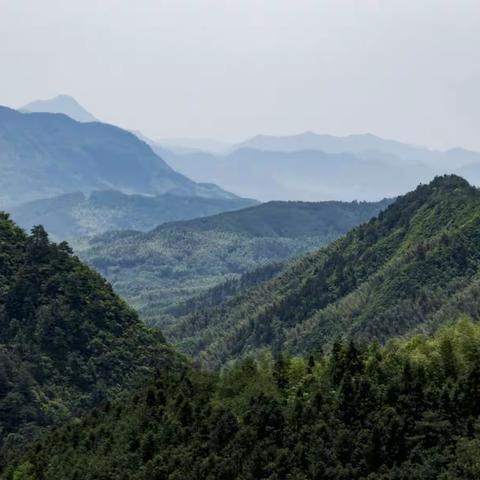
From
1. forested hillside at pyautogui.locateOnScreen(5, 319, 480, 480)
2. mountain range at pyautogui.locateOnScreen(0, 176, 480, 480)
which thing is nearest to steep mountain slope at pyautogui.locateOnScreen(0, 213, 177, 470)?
mountain range at pyautogui.locateOnScreen(0, 176, 480, 480)

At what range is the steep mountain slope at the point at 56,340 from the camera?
11431 cm

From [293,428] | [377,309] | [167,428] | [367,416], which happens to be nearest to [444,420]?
[367,416]

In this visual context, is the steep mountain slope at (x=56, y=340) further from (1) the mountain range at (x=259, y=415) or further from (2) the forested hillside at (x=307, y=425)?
(2) the forested hillside at (x=307, y=425)

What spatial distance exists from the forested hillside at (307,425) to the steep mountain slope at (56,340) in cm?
3326

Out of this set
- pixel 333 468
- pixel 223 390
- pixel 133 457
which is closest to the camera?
pixel 333 468

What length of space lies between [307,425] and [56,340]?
6934cm

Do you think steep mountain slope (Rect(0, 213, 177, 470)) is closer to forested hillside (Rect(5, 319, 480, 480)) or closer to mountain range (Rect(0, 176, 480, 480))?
mountain range (Rect(0, 176, 480, 480))

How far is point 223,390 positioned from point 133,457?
11896 millimetres

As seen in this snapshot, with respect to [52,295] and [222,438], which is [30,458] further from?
[52,295]

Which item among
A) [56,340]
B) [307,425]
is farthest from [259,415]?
[56,340]

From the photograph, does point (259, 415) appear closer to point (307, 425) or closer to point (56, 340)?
point (307, 425)

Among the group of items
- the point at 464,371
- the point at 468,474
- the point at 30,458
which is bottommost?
the point at 30,458

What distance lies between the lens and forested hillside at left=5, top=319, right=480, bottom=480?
5950 cm

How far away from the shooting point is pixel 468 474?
54312 mm
